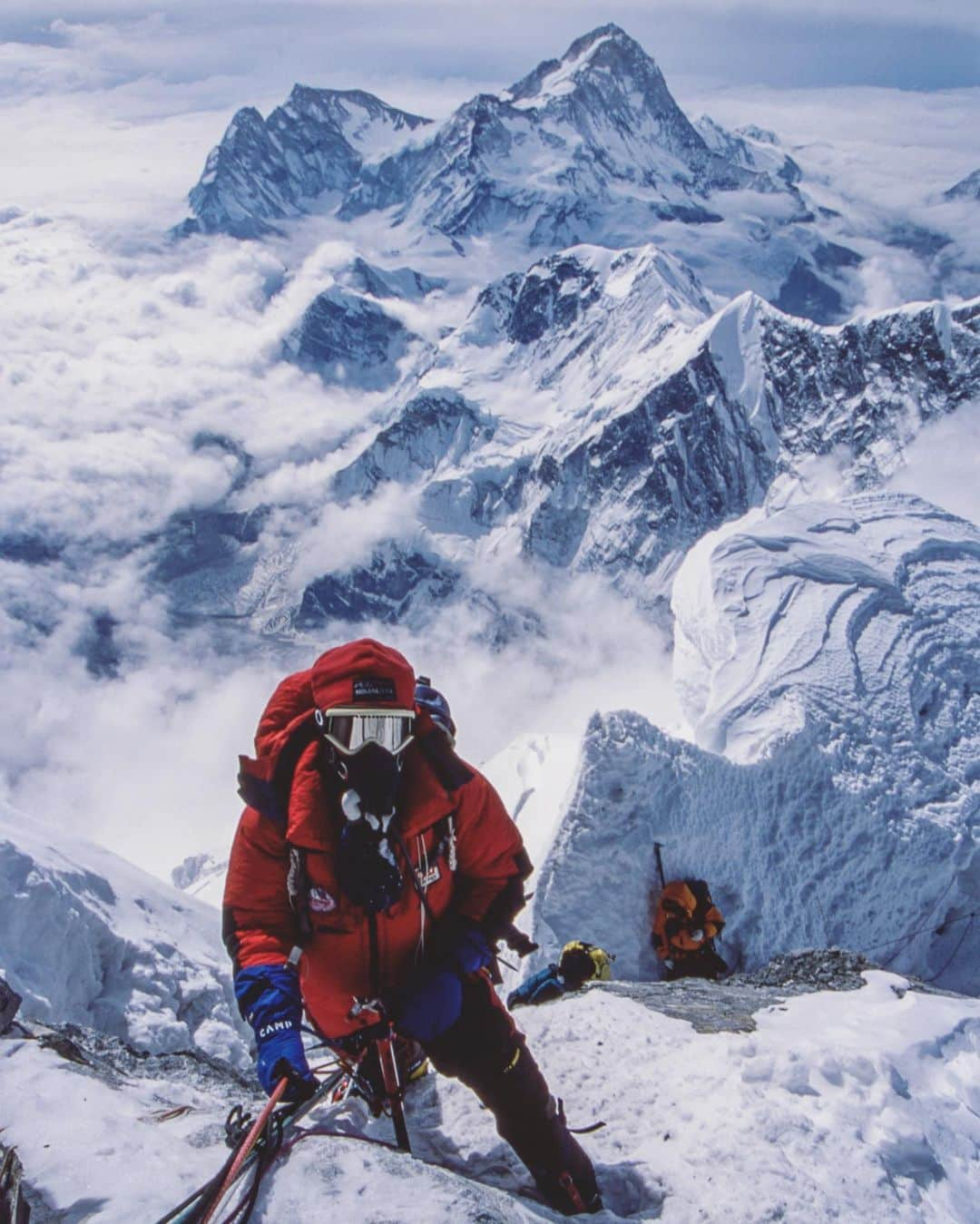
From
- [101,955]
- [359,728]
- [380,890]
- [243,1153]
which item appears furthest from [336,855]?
[101,955]

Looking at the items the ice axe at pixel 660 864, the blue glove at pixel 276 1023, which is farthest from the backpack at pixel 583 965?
the blue glove at pixel 276 1023

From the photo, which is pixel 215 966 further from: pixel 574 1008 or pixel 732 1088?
pixel 732 1088

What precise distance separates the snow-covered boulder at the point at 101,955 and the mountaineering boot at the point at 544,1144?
860cm

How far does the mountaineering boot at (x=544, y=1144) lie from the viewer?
183 inches

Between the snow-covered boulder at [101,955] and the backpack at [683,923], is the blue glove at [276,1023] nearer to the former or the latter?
the snow-covered boulder at [101,955]

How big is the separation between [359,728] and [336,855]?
0.68 meters

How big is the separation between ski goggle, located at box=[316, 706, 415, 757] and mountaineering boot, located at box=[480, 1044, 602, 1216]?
190cm

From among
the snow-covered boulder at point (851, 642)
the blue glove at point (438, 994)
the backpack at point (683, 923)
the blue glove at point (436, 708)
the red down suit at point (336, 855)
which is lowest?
the backpack at point (683, 923)

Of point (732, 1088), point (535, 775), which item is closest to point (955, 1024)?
point (732, 1088)

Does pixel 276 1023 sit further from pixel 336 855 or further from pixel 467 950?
pixel 467 950

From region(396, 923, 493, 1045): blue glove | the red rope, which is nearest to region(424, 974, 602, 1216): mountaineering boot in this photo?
region(396, 923, 493, 1045): blue glove

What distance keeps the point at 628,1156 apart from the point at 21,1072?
3.48 m

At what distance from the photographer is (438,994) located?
475cm

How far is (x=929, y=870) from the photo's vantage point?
1543 centimetres
